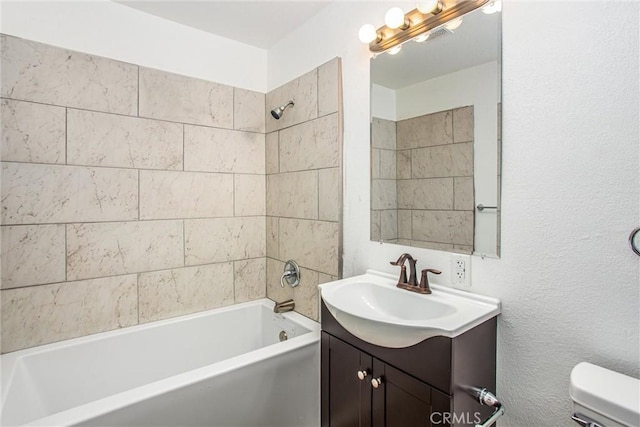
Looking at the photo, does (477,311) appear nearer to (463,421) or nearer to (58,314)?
(463,421)

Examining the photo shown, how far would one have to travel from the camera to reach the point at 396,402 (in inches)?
48.9

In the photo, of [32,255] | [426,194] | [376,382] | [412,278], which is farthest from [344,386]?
[32,255]

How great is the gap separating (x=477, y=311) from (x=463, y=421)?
36 cm

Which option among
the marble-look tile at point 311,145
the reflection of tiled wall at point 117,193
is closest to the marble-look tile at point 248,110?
the reflection of tiled wall at point 117,193

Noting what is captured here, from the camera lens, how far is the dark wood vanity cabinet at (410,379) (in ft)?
3.59

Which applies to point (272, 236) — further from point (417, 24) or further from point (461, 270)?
point (417, 24)

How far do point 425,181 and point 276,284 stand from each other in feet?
4.64

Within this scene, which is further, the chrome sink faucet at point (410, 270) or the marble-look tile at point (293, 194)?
the marble-look tile at point (293, 194)

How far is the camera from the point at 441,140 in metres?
1.49

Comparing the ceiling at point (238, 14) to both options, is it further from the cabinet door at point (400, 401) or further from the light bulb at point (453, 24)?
the cabinet door at point (400, 401)

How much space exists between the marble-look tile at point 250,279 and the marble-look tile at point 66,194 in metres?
0.80

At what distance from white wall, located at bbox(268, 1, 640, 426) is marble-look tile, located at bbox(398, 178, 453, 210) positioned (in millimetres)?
258

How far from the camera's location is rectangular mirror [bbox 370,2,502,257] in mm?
1300

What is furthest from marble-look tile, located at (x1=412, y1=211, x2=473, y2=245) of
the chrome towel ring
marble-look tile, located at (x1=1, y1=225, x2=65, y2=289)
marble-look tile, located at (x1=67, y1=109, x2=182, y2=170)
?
marble-look tile, located at (x1=1, y1=225, x2=65, y2=289)
